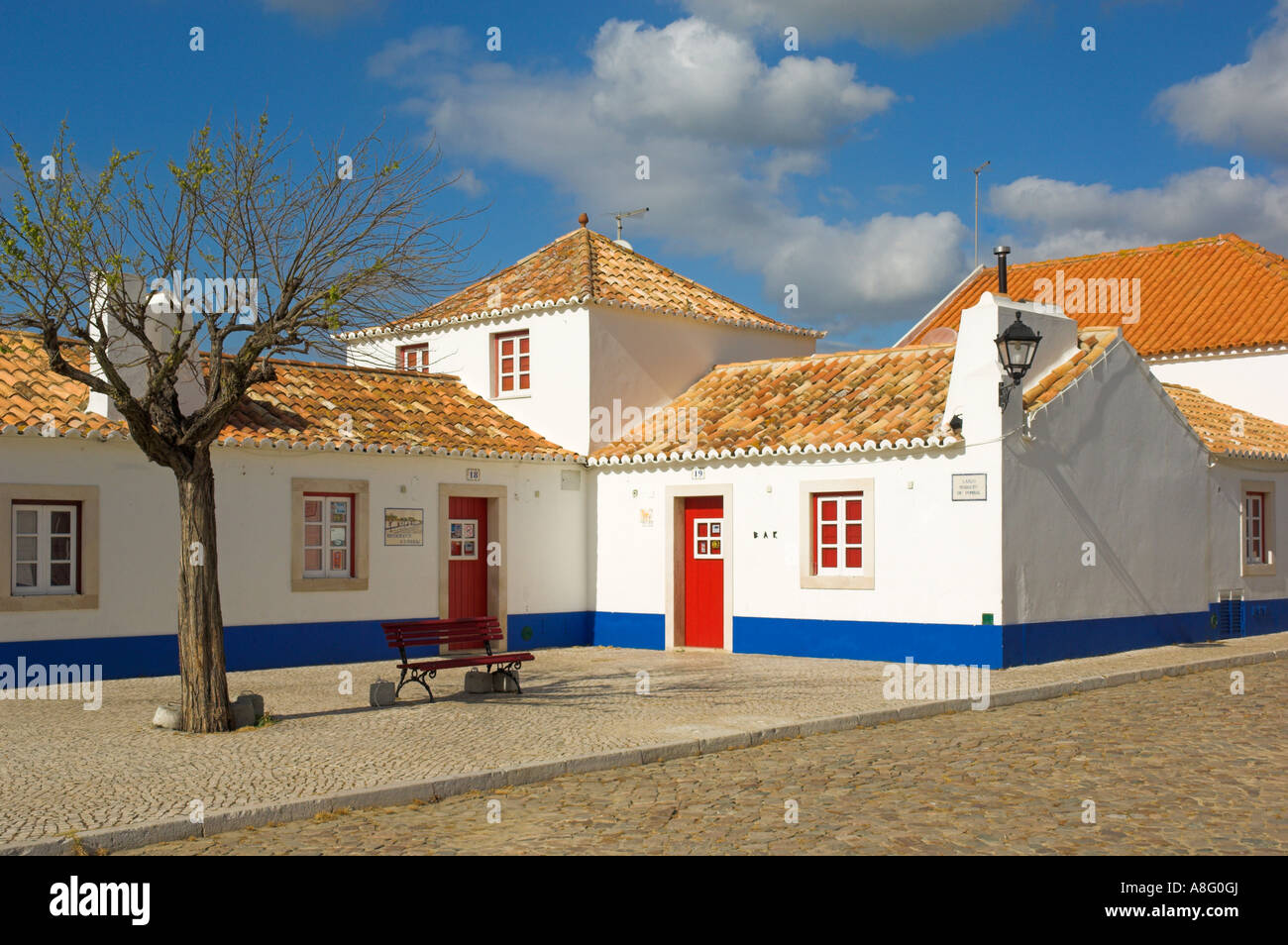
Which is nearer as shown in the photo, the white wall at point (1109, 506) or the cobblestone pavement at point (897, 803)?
the cobblestone pavement at point (897, 803)

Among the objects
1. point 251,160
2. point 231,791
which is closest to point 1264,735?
point 231,791

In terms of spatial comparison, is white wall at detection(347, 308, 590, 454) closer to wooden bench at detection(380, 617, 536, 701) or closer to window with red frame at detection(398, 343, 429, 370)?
window with red frame at detection(398, 343, 429, 370)

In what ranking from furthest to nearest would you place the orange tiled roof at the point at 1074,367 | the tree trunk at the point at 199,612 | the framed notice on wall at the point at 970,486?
the orange tiled roof at the point at 1074,367, the framed notice on wall at the point at 970,486, the tree trunk at the point at 199,612

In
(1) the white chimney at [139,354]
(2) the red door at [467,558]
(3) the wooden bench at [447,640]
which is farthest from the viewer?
(2) the red door at [467,558]

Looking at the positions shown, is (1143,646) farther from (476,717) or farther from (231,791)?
(231,791)

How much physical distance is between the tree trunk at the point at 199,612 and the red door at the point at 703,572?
8638 millimetres

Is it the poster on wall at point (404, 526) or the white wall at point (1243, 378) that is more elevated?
the white wall at point (1243, 378)

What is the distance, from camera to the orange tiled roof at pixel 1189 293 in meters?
24.7

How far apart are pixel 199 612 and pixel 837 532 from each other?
8.77m

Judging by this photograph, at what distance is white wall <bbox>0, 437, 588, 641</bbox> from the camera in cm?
1450

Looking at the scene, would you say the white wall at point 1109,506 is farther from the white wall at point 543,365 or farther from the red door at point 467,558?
the red door at point 467,558

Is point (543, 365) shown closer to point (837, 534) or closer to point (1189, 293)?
point (837, 534)

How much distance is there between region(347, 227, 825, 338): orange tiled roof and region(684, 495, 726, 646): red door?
11.4 ft

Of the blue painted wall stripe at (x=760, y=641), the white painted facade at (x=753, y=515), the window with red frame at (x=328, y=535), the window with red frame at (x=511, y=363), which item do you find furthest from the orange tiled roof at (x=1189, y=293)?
the window with red frame at (x=328, y=535)
